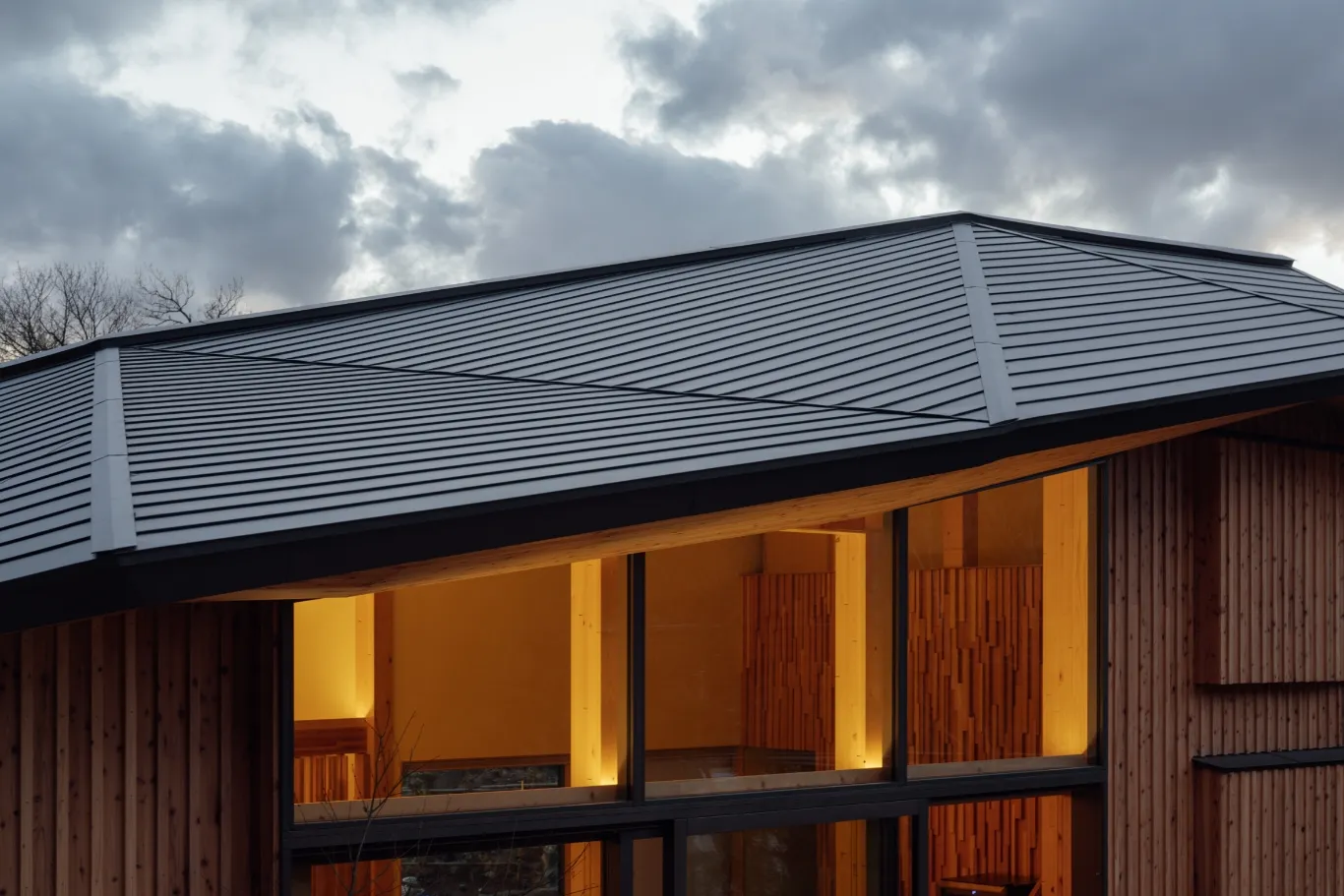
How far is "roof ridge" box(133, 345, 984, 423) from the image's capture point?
6.18 m

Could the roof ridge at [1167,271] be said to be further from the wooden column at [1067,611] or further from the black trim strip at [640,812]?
the black trim strip at [640,812]

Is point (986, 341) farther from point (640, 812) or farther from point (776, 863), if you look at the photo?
point (776, 863)

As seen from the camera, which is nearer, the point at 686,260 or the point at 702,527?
the point at 702,527

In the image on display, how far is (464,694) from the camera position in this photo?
949 cm

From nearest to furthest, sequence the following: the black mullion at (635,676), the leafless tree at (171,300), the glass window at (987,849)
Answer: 1. the black mullion at (635,676)
2. the glass window at (987,849)
3. the leafless tree at (171,300)

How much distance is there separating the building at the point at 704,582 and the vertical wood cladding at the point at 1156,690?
3cm

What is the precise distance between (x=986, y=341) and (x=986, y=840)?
20.5 feet

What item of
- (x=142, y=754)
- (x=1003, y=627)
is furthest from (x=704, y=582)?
(x=142, y=754)

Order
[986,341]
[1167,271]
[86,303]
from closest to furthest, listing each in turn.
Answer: [986,341] → [1167,271] → [86,303]

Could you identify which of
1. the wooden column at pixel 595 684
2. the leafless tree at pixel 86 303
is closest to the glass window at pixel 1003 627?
the wooden column at pixel 595 684

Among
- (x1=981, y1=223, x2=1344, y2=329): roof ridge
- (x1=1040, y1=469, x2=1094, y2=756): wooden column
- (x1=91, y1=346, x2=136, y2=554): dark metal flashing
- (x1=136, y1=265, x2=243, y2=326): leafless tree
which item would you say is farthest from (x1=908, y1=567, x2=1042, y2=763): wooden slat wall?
(x1=136, y1=265, x2=243, y2=326): leafless tree

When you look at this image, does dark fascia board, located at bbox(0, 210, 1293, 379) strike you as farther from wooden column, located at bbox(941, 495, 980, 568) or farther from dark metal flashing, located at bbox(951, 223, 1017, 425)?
wooden column, located at bbox(941, 495, 980, 568)

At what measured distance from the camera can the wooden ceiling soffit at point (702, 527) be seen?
19.3 ft

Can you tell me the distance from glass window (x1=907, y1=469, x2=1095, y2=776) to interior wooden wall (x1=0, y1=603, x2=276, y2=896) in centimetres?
413
